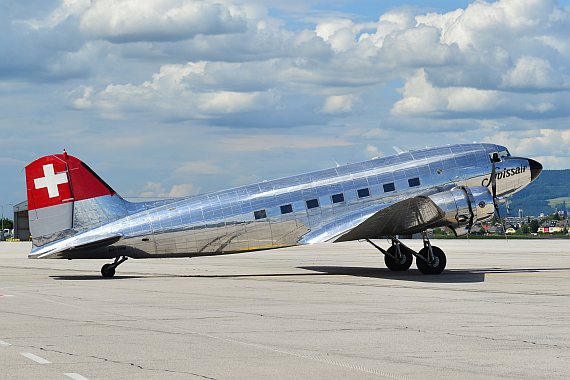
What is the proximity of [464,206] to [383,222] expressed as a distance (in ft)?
9.58

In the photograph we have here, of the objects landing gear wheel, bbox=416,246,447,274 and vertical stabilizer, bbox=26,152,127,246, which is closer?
vertical stabilizer, bbox=26,152,127,246

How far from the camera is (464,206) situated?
1235 inches

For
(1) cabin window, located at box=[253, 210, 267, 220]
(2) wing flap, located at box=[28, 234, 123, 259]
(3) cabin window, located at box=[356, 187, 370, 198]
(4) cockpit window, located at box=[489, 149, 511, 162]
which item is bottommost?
(2) wing flap, located at box=[28, 234, 123, 259]

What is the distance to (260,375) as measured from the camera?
11.9 m

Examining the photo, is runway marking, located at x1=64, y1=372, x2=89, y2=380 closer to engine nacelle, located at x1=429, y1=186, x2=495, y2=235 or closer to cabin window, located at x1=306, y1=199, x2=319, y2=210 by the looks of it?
engine nacelle, located at x1=429, y1=186, x2=495, y2=235

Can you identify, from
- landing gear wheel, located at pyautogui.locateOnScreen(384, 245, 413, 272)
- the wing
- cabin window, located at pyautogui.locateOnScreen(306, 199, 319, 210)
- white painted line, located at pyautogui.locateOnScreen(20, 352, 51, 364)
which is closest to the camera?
white painted line, located at pyautogui.locateOnScreen(20, 352, 51, 364)

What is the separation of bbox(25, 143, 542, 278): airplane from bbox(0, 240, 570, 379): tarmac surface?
1.47m

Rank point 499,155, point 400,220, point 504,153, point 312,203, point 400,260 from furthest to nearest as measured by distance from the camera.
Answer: point 400,260
point 504,153
point 499,155
point 312,203
point 400,220

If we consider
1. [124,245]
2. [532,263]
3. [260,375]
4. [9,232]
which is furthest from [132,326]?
[9,232]

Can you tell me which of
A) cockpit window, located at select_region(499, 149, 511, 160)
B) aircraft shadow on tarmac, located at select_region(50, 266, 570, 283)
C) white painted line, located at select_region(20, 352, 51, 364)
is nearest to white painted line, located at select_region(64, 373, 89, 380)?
white painted line, located at select_region(20, 352, 51, 364)

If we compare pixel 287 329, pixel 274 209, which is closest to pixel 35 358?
pixel 287 329

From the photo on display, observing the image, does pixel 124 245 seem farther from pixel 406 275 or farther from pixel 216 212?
pixel 406 275

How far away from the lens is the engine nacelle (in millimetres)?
31359

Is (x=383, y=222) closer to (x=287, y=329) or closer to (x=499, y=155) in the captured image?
(x=499, y=155)
